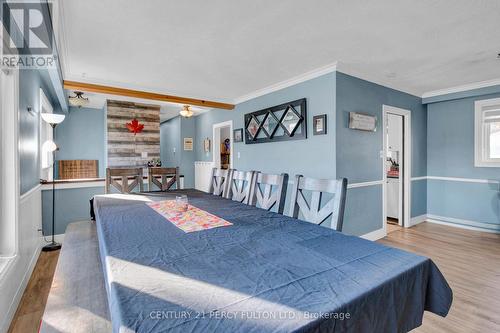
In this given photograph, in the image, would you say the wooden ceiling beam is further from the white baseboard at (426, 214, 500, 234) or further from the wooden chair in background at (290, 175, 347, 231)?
the white baseboard at (426, 214, 500, 234)

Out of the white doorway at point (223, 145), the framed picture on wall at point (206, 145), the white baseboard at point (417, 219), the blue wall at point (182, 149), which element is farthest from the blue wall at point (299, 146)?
Answer: the white baseboard at point (417, 219)

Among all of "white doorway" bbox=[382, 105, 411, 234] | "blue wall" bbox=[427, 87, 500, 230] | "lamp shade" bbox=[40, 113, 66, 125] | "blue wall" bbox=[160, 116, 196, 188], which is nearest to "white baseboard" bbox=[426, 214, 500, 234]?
"blue wall" bbox=[427, 87, 500, 230]

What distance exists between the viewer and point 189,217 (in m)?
1.79

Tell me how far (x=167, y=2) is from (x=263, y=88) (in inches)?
102

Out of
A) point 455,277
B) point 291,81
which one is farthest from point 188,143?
point 455,277

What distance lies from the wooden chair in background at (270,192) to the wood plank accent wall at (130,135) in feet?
13.2

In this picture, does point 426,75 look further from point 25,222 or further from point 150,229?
point 25,222

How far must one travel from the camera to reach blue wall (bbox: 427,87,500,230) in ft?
13.5

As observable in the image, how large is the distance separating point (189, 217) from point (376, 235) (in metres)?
3.15

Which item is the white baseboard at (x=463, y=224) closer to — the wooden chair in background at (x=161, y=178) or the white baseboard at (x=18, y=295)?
the wooden chair in background at (x=161, y=178)

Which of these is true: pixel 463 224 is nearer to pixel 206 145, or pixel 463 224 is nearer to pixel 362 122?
pixel 362 122

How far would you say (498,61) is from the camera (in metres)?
3.15

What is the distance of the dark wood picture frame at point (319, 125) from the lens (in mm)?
3374

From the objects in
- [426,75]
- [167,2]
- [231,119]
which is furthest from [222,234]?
[231,119]
